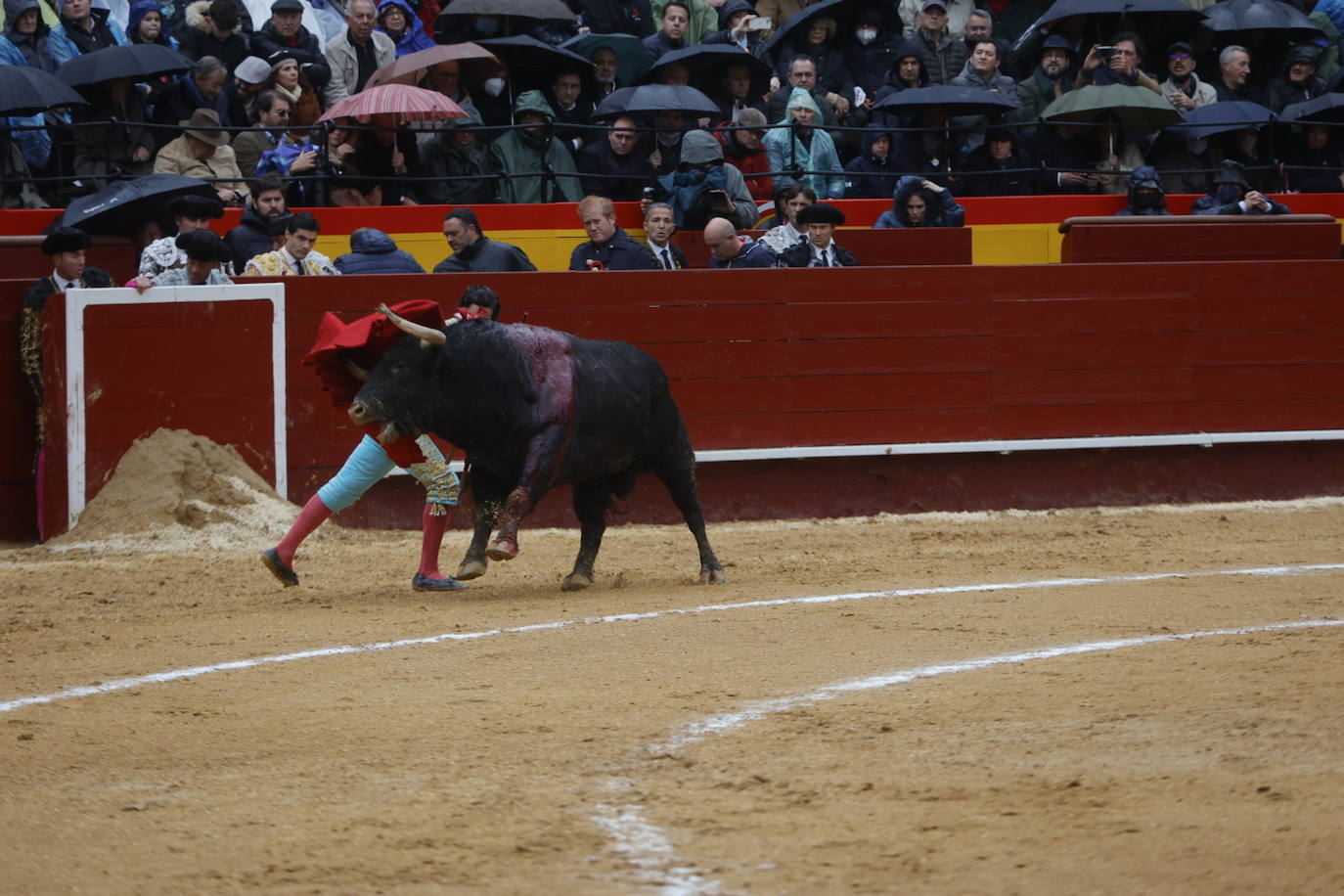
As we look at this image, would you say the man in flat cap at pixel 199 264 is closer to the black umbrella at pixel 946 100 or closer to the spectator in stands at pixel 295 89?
the spectator in stands at pixel 295 89

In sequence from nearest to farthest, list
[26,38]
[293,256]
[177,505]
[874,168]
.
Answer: [177,505]
[293,256]
[26,38]
[874,168]

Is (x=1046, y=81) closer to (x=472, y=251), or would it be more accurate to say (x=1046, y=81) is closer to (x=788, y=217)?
(x=788, y=217)

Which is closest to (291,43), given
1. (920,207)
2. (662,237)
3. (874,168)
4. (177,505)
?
(662,237)

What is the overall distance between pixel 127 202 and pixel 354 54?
2479 mm

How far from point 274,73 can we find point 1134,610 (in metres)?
6.56

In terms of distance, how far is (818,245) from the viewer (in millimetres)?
10578

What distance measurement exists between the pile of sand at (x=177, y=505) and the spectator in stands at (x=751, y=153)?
13.2 feet

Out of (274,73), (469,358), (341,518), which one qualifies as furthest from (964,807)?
(274,73)

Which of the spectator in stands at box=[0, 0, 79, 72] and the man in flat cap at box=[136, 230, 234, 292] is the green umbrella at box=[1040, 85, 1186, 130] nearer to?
the man in flat cap at box=[136, 230, 234, 292]

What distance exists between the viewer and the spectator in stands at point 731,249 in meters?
10.5

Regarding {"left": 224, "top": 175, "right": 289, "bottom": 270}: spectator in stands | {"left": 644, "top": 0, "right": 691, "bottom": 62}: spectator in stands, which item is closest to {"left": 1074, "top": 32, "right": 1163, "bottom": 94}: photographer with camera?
{"left": 644, "top": 0, "right": 691, "bottom": 62}: spectator in stands

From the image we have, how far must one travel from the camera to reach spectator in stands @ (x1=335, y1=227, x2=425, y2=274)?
9.88 meters

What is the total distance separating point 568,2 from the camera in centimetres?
1318

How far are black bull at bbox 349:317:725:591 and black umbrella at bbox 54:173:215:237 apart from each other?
298cm
